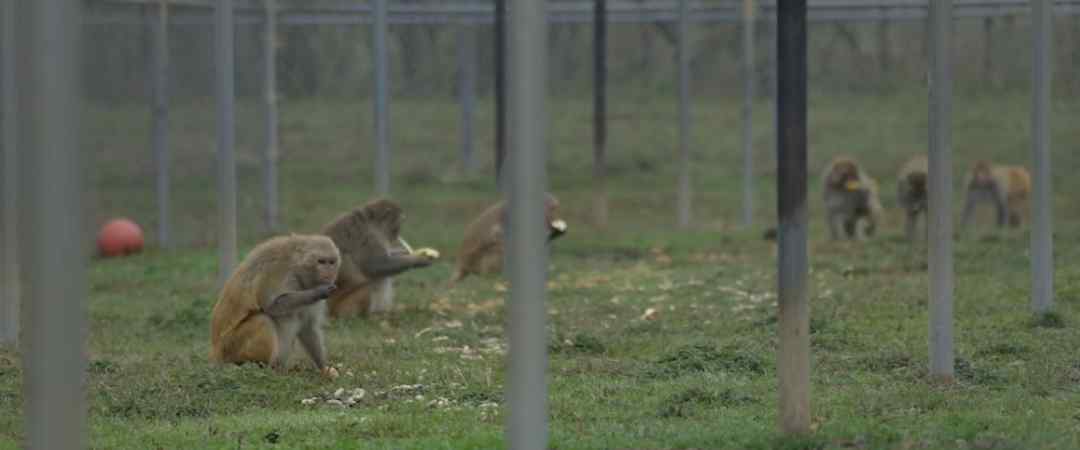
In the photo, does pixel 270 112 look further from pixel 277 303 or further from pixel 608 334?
pixel 277 303

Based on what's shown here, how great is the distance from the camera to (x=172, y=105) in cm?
2883

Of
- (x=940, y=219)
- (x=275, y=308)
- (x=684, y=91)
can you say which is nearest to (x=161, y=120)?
(x=684, y=91)

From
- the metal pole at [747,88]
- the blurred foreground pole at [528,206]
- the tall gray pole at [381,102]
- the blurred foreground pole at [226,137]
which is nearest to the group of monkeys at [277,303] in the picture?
the blurred foreground pole at [226,137]

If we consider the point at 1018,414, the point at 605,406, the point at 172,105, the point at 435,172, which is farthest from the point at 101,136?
the point at 1018,414

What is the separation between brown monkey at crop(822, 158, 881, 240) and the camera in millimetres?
23578

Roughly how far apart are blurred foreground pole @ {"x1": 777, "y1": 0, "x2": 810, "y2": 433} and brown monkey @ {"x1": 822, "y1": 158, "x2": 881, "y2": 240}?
14.6 metres

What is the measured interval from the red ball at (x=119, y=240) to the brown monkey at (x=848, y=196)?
29.4 feet

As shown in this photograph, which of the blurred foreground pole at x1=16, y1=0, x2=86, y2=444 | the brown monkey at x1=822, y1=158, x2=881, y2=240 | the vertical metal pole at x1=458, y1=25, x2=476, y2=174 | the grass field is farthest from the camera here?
the vertical metal pole at x1=458, y1=25, x2=476, y2=174

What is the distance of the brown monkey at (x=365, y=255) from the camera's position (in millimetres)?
15633

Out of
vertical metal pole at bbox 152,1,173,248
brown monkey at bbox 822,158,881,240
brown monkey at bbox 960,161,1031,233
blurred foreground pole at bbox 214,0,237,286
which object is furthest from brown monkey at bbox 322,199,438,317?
brown monkey at bbox 960,161,1031,233

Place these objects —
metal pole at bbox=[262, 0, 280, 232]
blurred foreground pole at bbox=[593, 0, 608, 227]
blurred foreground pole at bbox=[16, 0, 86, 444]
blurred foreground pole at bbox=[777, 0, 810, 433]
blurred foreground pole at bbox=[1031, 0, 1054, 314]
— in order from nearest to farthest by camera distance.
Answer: blurred foreground pole at bbox=[16, 0, 86, 444]
blurred foreground pole at bbox=[777, 0, 810, 433]
blurred foreground pole at bbox=[1031, 0, 1054, 314]
metal pole at bbox=[262, 0, 280, 232]
blurred foreground pole at bbox=[593, 0, 608, 227]

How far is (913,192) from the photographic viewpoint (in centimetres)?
2269

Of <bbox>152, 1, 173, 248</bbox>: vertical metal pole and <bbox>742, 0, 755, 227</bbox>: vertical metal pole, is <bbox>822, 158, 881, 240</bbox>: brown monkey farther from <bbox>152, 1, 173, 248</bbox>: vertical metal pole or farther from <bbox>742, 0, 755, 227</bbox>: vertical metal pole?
<bbox>152, 1, 173, 248</bbox>: vertical metal pole

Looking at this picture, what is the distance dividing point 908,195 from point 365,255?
939cm
